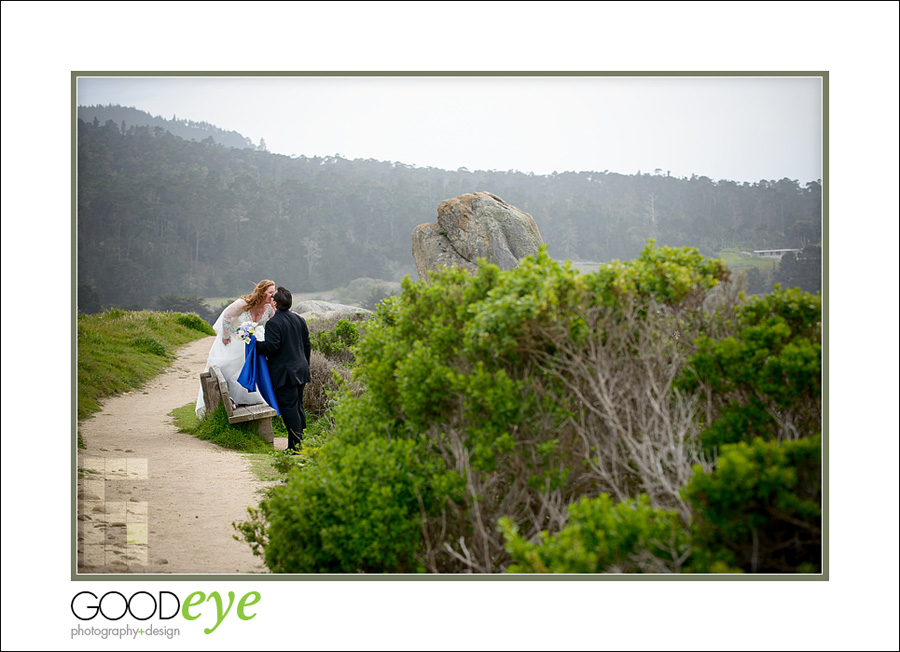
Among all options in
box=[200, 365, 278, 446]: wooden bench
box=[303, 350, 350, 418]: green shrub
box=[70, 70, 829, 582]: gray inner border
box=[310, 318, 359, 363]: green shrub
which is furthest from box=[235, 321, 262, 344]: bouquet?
box=[310, 318, 359, 363]: green shrub

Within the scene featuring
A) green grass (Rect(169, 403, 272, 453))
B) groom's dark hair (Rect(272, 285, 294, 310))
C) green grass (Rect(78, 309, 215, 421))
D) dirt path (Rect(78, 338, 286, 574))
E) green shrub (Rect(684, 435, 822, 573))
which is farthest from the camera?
green grass (Rect(169, 403, 272, 453))

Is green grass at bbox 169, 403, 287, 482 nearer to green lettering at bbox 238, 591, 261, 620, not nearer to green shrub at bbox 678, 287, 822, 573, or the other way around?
green lettering at bbox 238, 591, 261, 620

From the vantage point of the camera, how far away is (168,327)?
4535 millimetres

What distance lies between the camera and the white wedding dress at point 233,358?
536 centimetres

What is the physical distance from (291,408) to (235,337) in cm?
82

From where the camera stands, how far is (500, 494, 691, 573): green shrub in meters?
2.21

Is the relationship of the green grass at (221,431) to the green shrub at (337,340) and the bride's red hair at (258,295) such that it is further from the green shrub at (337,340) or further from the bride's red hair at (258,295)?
the green shrub at (337,340)

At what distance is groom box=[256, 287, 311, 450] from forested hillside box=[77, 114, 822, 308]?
708 millimetres

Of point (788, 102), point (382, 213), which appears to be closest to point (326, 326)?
point (382, 213)

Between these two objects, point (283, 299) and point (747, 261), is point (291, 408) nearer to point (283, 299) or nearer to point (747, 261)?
point (283, 299)

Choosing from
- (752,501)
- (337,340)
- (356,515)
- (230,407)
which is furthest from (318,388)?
(752,501)

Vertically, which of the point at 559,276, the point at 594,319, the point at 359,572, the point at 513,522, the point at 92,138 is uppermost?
the point at 92,138

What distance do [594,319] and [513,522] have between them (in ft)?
3.19

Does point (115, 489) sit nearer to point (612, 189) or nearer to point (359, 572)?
point (359, 572)
